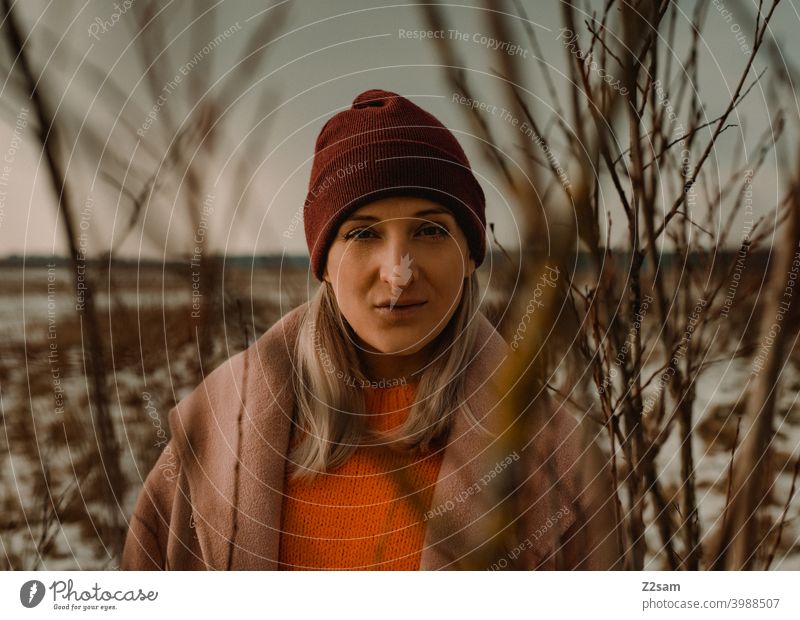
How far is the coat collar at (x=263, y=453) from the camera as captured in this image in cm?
90

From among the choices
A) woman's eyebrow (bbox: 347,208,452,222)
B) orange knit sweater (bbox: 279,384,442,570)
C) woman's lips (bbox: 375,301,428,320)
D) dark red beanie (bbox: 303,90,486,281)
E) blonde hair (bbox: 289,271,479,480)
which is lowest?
orange knit sweater (bbox: 279,384,442,570)

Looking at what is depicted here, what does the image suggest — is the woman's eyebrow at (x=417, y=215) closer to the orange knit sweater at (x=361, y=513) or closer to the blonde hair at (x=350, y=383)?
the blonde hair at (x=350, y=383)

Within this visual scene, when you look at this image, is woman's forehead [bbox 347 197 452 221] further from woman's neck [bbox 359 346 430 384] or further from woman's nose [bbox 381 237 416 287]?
woman's neck [bbox 359 346 430 384]

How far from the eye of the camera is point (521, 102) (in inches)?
37.5

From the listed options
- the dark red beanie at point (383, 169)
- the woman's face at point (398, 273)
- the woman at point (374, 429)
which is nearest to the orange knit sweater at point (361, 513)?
the woman at point (374, 429)

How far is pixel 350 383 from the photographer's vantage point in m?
0.93

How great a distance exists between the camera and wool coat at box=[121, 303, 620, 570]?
0.91 meters

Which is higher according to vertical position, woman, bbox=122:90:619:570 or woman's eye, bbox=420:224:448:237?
woman's eye, bbox=420:224:448:237

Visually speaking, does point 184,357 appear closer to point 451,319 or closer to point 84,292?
point 84,292

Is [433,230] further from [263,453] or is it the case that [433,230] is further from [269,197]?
[263,453]

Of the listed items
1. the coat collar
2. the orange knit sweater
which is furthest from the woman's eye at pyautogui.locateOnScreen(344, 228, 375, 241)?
the orange knit sweater

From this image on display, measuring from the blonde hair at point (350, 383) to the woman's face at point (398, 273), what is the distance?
0.06ft
